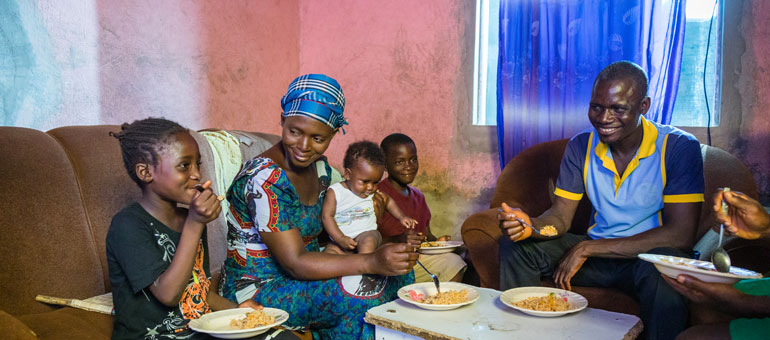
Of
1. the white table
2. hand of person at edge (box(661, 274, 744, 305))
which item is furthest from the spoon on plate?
the white table

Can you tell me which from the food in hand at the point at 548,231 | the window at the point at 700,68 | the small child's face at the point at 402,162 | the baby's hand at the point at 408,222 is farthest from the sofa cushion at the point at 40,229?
the window at the point at 700,68

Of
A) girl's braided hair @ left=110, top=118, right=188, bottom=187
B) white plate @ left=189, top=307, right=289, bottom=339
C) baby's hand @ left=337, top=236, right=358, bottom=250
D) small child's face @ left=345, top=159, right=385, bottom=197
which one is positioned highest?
girl's braided hair @ left=110, top=118, right=188, bottom=187

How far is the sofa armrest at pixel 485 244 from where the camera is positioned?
286 centimetres

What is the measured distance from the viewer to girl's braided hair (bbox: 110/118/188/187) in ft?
5.84

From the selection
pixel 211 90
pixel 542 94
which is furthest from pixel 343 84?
pixel 542 94

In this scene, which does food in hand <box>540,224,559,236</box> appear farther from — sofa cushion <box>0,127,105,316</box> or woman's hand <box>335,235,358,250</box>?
sofa cushion <box>0,127,105,316</box>

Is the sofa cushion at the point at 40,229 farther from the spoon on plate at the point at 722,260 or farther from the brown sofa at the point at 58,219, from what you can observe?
the spoon on plate at the point at 722,260

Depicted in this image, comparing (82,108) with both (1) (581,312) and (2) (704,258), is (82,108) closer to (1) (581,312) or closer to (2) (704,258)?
(1) (581,312)

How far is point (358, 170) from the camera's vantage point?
2768 mm

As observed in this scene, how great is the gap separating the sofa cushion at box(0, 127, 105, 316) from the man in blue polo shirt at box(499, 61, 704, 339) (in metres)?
1.81

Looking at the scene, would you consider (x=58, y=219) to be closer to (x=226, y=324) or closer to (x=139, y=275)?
(x=139, y=275)

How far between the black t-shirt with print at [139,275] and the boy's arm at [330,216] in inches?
33.9

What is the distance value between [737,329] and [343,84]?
3.90 metres

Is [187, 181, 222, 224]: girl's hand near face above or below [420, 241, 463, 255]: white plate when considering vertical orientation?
above
